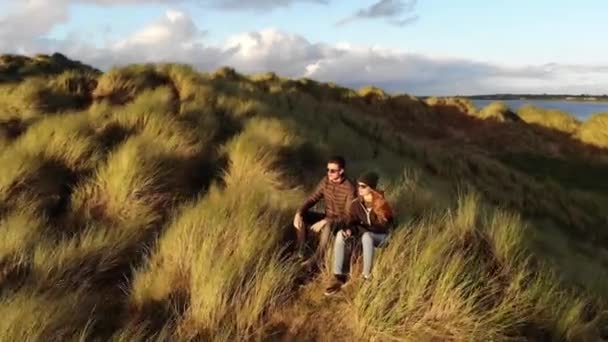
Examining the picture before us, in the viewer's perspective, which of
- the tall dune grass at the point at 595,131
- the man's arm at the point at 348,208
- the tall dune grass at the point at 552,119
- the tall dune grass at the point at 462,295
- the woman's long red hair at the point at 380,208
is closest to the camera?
the tall dune grass at the point at 462,295

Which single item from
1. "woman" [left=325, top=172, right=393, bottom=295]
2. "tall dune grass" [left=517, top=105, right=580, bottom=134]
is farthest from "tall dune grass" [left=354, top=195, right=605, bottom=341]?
"tall dune grass" [left=517, top=105, right=580, bottom=134]

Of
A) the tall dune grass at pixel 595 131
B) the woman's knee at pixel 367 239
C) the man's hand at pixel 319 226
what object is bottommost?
the tall dune grass at pixel 595 131

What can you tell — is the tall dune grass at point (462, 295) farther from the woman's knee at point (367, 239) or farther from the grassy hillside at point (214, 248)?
the woman's knee at point (367, 239)

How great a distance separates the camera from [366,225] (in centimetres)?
678

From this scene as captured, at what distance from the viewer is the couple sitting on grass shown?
6324 mm

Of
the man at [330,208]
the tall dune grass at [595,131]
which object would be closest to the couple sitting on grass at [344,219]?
the man at [330,208]

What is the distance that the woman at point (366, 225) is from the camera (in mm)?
6270

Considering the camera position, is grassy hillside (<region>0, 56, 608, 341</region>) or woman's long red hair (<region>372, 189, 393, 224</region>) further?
woman's long red hair (<region>372, 189, 393, 224</region>)

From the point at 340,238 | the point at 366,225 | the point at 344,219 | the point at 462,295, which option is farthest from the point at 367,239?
the point at 462,295

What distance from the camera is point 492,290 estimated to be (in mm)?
6020

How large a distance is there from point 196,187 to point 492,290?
5.18 m

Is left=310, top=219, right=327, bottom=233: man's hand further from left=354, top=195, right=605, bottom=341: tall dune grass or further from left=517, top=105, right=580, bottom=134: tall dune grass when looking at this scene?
left=517, top=105, right=580, bottom=134: tall dune grass

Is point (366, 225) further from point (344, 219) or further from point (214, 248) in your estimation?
point (214, 248)

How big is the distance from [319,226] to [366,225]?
629 mm
